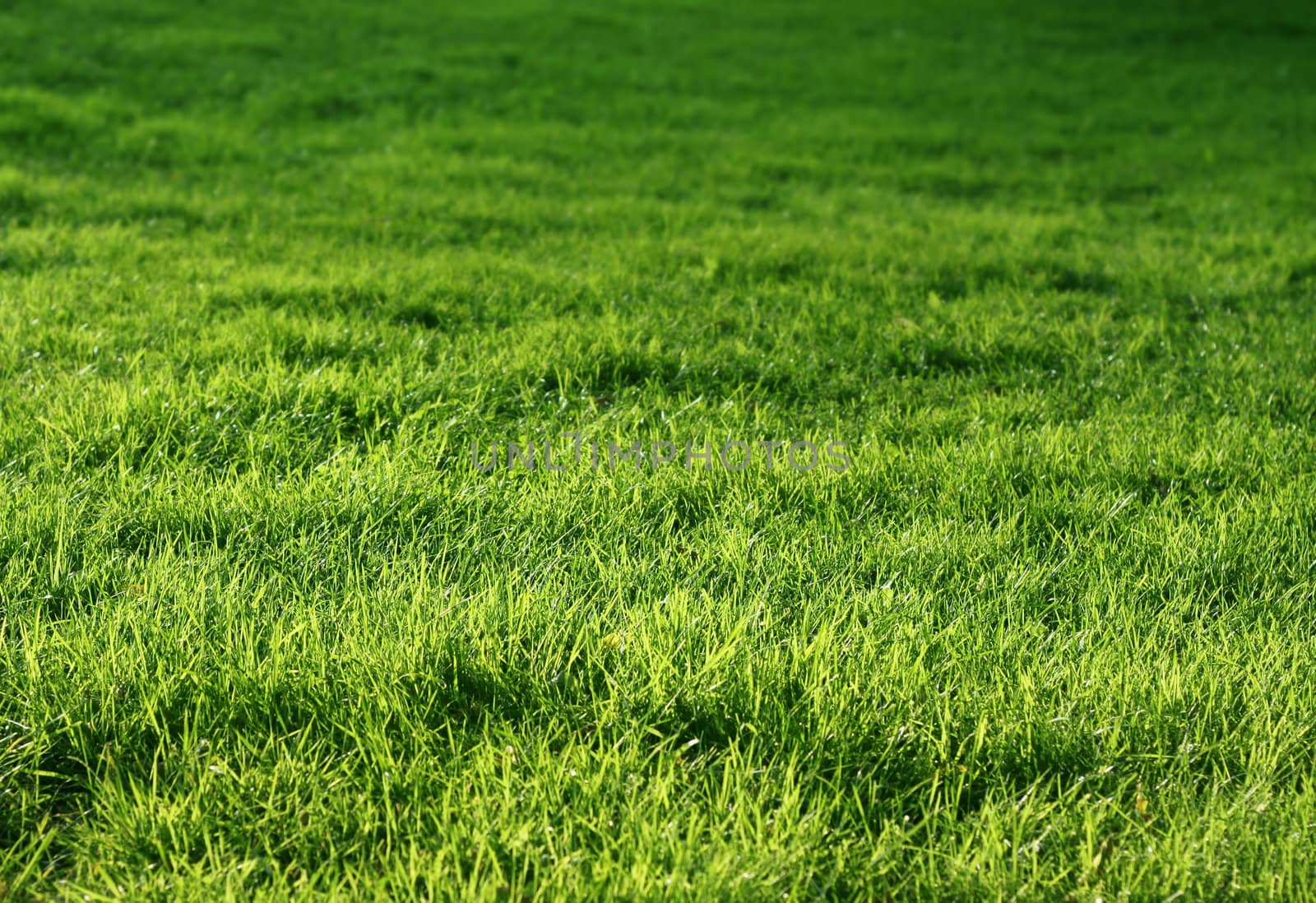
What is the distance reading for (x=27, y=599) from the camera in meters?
2.70

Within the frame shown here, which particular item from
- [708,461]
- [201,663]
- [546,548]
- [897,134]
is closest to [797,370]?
[708,461]

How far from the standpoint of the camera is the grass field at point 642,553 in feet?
6.81

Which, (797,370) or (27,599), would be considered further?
(797,370)

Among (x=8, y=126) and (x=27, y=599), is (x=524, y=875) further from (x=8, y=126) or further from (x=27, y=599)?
(x=8, y=126)

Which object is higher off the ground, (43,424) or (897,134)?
(897,134)

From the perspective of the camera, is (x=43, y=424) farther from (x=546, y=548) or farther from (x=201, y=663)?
(x=546, y=548)

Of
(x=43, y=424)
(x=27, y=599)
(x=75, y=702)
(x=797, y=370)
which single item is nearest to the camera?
(x=75, y=702)

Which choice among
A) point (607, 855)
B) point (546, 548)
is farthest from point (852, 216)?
point (607, 855)

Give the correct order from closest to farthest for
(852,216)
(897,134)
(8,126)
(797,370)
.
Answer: (797,370) < (852,216) < (8,126) < (897,134)

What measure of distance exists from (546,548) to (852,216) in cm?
577

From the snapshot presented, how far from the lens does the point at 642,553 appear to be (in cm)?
314

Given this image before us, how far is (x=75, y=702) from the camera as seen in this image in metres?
2.31

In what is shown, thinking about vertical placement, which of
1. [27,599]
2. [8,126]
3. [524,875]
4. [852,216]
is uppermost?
[8,126]

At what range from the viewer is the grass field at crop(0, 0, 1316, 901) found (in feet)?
6.81
